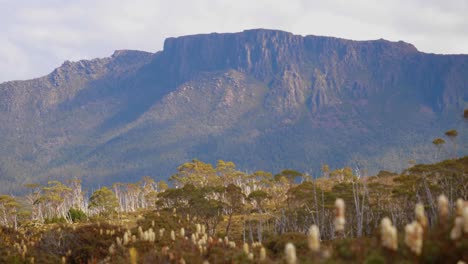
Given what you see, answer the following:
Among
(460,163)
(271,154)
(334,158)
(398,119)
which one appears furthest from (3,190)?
(460,163)

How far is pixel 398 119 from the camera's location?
198500 millimetres

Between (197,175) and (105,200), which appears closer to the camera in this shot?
(105,200)

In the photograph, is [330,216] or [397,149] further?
[397,149]

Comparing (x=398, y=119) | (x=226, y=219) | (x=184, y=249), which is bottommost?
(x=226, y=219)

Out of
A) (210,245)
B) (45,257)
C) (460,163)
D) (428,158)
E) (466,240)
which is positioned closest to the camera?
(466,240)

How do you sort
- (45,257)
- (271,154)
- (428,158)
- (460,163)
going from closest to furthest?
1. (45,257)
2. (460,163)
3. (428,158)
4. (271,154)

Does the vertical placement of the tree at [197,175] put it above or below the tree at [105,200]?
above

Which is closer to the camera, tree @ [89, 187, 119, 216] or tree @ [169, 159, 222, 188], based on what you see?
tree @ [89, 187, 119, 216]

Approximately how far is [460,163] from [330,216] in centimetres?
1166

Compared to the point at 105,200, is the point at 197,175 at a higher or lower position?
higher

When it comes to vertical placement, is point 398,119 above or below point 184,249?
above

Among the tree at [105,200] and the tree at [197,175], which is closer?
the tree at [105,200]

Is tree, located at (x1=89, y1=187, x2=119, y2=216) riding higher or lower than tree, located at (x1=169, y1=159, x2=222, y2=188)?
lower

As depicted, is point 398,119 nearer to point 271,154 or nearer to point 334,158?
point 334,158
